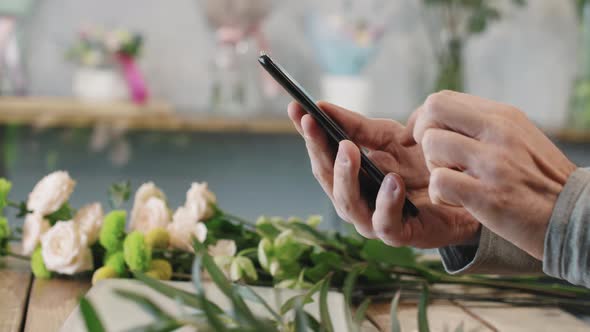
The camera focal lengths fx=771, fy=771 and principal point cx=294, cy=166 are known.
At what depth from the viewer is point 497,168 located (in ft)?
1.88

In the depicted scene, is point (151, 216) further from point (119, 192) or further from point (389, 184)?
point (389, 184)

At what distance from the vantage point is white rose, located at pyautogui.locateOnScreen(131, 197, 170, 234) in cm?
93

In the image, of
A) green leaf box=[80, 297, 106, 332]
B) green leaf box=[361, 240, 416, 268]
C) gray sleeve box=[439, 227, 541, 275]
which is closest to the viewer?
green leaf box=[80, 297, 106, 332]

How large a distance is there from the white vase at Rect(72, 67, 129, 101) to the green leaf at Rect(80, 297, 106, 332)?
213cm

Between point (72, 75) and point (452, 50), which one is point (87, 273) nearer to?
point (72, 75)

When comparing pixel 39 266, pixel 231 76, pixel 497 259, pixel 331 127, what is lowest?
pixel 39 266

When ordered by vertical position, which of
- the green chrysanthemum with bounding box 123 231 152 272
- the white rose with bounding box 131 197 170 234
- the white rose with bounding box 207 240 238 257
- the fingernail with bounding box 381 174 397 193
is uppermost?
the fingernail with bounding box 381 174 397 193

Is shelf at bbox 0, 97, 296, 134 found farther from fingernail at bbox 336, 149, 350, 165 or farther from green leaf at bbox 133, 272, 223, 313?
green leaf at bbox 133, 272, 223, 313

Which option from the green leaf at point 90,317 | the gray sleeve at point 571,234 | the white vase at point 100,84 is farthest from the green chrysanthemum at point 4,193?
the white vase at point 100,84

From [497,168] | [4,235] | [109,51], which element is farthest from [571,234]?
[109,51]

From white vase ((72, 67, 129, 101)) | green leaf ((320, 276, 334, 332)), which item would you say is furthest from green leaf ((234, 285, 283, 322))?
white vase ((72, 67, 129, 101))

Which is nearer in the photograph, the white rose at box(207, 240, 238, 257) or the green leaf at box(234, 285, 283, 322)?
the green leaf at box(234, 285, 283, 322)

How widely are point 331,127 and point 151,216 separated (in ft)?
0.97

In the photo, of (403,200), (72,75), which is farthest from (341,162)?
(72,75)
